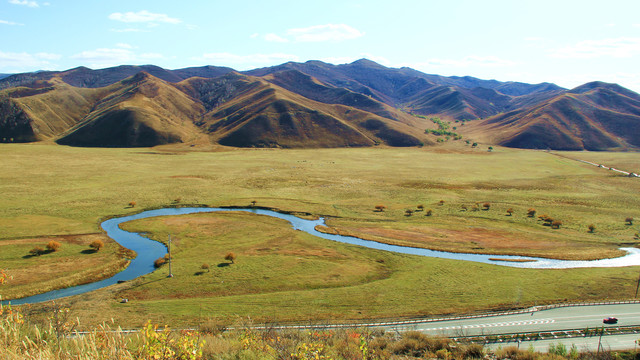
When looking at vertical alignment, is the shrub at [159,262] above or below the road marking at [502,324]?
below

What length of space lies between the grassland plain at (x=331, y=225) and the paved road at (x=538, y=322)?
10.4 feet

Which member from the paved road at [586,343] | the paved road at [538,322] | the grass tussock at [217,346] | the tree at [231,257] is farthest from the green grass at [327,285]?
the grass tussock at [217,346]

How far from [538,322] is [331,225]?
43367 mm

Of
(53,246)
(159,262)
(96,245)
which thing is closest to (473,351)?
(159,262)

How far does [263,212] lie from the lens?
83.8m

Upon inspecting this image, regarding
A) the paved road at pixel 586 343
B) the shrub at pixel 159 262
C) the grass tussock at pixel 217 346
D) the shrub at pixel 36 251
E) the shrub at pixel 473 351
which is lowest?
the shrub at pixel 159 262

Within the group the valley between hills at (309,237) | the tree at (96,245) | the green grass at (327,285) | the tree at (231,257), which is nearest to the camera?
the green grass at (327,285)

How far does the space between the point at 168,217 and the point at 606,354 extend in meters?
73.1

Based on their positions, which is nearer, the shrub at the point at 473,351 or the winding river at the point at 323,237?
the shrub at the point at 473,351

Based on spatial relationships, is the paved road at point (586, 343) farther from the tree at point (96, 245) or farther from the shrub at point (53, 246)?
the shrub at point (53, 246)

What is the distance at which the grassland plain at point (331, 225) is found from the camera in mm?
42188

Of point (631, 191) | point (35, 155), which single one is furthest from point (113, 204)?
point (631, 191)

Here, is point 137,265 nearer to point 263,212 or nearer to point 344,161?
point 263,212

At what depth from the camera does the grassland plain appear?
42.2 m
